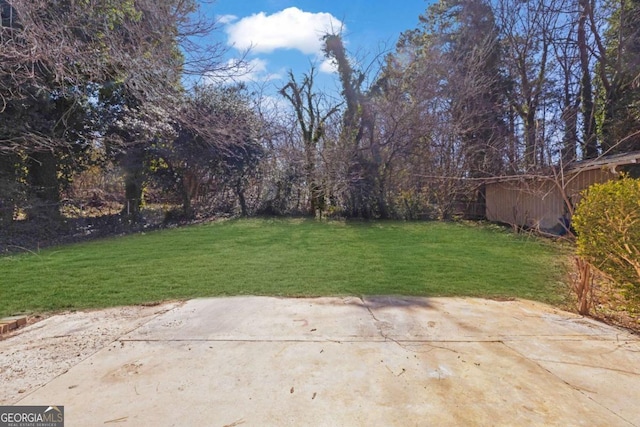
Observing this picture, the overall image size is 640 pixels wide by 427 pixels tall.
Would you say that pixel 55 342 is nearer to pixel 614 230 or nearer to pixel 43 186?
pixel 614 230

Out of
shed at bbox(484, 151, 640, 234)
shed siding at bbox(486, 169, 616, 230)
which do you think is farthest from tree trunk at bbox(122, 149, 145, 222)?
shed siding at bbox(486, 169, 616, 230)

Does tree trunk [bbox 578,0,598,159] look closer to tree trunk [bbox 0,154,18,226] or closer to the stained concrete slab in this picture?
the stained concrete slab

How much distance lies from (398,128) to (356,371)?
11.2 metres

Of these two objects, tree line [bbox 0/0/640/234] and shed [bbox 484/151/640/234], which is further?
tree line [bbox 0/0/640/234]

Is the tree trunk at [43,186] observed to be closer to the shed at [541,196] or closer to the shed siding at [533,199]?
the shed at [541,196]

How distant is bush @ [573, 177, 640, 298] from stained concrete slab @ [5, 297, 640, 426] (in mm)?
575

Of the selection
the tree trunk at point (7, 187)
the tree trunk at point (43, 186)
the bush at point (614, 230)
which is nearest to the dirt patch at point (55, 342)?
the bush at point (614, 230)

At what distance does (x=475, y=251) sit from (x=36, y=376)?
6.91 meters

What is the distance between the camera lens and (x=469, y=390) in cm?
215

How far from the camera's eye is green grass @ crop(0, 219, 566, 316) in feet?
14.1

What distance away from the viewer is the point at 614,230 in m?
3.36

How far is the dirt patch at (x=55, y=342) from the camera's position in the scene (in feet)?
7.54

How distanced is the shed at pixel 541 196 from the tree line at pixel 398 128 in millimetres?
670

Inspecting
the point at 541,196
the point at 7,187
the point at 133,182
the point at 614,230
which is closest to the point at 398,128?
the point at 541,196
